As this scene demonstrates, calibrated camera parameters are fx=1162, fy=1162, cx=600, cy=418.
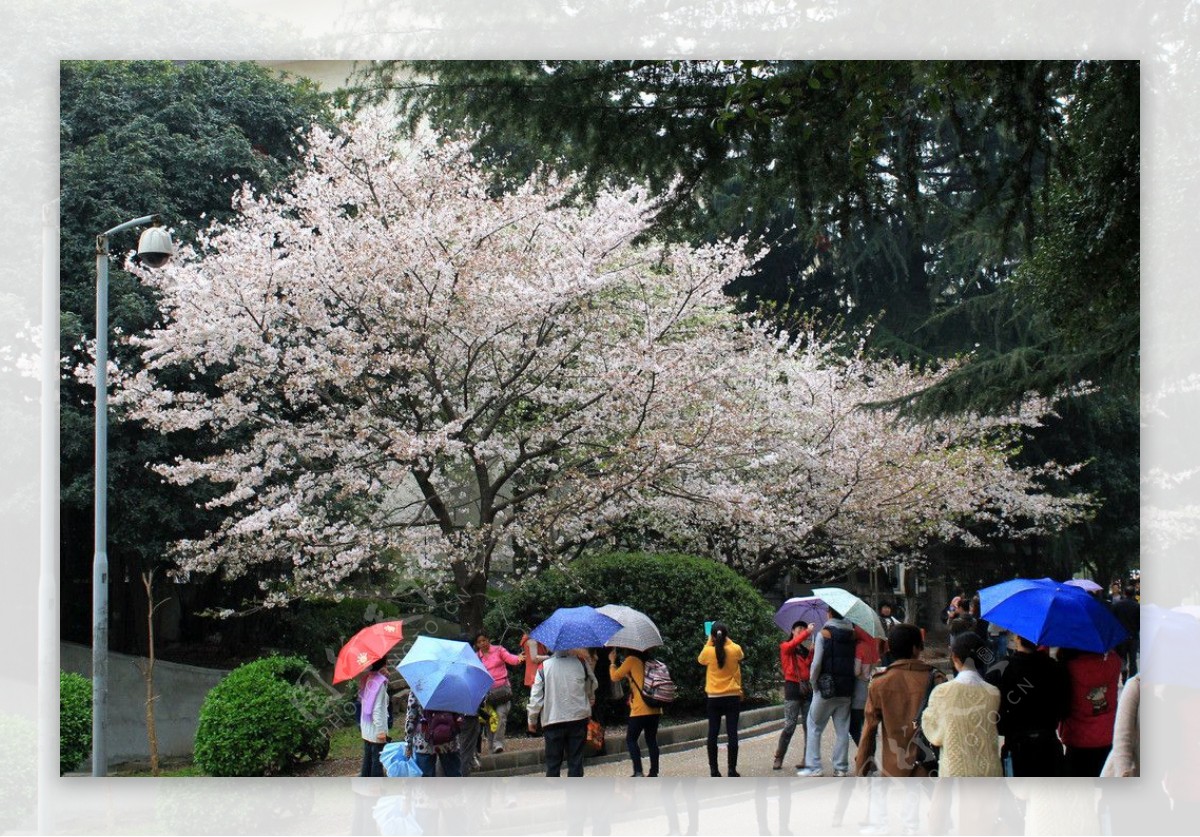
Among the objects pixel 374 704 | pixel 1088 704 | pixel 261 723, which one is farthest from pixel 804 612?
pixel 261 723

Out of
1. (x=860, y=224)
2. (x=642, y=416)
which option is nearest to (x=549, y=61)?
(x=860, y=224)

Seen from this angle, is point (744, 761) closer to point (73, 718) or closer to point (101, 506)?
point (73, 718)

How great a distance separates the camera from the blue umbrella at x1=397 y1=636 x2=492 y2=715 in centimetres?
677

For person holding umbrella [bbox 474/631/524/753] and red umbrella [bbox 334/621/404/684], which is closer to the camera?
red umbrella [bbox 334/621/404/684]

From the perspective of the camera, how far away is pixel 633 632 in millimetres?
8406

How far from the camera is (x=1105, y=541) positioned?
841 cm

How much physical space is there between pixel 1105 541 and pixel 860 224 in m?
2.92

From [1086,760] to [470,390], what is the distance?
5412 millimetres

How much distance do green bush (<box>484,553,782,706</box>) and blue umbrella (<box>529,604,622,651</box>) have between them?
5.59 ft

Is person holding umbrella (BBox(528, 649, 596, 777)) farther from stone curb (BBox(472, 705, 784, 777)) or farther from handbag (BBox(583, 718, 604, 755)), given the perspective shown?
stone curb (BBox(472, 705, 784, 777))

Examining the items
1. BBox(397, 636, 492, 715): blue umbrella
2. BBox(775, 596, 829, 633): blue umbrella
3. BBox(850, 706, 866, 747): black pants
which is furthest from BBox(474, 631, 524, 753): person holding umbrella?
BBox(850, 706, 866, 747): black pants

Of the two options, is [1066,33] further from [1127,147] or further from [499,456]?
[499,456]

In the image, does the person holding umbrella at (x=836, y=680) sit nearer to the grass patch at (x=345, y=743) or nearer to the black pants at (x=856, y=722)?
→ the black pants at (x=856, y=722)

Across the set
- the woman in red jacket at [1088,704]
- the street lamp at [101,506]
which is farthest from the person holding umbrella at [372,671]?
the woman in red jacket at [1088,704]
